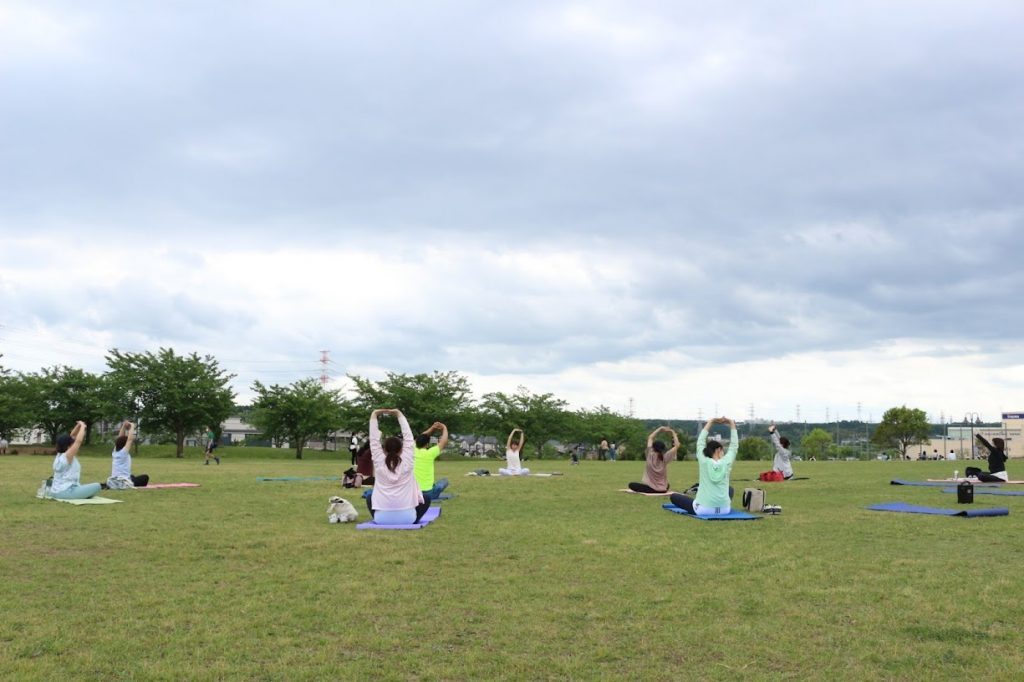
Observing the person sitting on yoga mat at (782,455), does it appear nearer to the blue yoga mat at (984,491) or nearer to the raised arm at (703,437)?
the blue yoga mat at (984,491)

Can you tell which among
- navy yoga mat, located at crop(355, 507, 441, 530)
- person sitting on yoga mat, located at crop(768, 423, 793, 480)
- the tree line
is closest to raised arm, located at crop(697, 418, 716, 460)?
navy yoga mat, located at crop(355, 507, 441, 530)

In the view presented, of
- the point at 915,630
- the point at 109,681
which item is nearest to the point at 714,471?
the point at 915,630

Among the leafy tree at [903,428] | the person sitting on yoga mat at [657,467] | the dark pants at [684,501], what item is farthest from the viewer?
the leafy tree at [903,428]

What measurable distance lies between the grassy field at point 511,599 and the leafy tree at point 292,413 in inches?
1764

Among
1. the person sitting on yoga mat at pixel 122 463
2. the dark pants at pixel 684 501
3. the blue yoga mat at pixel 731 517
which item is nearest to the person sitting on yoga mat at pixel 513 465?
the person sitting on yoga mat at pixel 122 463

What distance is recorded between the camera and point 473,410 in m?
62.7

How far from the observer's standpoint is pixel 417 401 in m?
59.7

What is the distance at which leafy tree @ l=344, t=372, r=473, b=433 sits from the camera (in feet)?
196

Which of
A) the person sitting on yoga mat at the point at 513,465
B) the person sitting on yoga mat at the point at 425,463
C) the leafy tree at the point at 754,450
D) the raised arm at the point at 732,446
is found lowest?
the leafy tree at the point at 754,450

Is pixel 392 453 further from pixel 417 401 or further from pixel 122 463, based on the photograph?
pixel 417 401

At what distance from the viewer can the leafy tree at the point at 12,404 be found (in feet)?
184

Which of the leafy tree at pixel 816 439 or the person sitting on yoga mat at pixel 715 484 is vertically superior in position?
the person sitting on yoga mat at pixel 715 484

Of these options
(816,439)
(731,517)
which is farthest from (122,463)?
(816,439)

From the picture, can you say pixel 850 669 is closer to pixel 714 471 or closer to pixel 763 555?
pixel 763 555
